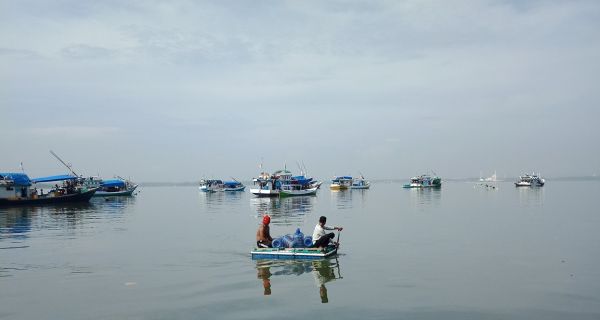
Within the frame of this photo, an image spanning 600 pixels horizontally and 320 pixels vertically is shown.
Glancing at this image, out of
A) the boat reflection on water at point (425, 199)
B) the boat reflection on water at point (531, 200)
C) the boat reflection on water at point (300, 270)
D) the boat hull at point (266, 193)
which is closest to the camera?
the boat reflection on water at point (300, 270)

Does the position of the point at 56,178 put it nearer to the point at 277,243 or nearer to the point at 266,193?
the point at 266,193

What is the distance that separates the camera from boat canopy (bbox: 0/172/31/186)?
6050 cm

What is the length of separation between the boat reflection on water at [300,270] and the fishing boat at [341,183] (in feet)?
357

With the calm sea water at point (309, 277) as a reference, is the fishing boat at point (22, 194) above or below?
above

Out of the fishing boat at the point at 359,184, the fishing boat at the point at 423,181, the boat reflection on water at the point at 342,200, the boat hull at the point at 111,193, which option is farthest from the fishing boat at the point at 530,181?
the boat hull at the point at 111,193

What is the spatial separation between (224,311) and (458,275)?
9.30 m

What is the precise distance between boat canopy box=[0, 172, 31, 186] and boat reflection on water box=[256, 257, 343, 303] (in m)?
50.7

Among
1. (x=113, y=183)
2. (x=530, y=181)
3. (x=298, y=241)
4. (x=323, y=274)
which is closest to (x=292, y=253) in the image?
(x=298, y=241)

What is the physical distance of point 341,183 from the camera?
5256 inches

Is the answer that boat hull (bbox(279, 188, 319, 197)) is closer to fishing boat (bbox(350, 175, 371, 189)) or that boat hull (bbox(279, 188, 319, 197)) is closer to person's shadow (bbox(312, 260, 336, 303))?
fishing boat (bbox(350, 175, 371, 189))

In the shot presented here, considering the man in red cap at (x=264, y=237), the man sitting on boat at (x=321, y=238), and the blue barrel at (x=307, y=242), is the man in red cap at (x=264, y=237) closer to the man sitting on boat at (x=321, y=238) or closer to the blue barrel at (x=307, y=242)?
the blue barrel at (x=307, y=242)

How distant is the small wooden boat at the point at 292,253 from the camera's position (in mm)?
20938

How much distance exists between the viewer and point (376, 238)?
3027 cm

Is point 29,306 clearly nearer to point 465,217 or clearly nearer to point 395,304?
point 395,304
